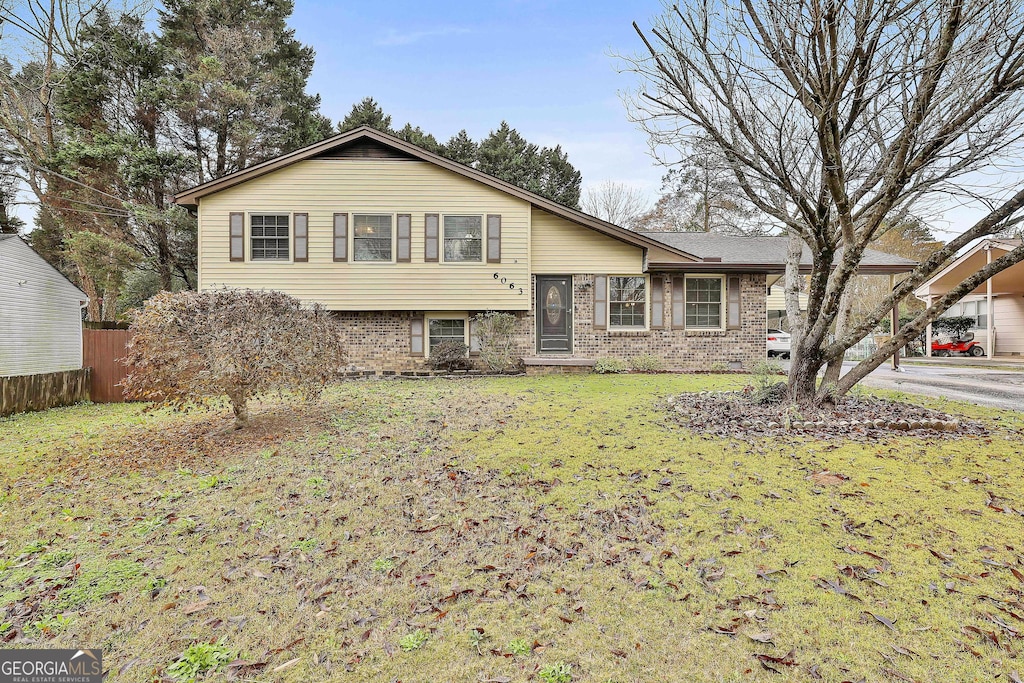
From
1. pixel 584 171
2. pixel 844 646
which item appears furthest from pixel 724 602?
pixel 584 171

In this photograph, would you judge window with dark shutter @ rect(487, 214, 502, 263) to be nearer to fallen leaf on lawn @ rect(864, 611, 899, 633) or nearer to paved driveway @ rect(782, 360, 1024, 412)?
paved driveway @ rect(782, 360, 1024, 412)

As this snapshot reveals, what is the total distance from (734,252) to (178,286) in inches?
1092

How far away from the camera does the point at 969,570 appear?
2.94m

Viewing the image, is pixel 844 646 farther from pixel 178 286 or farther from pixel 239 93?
pixel 178 286

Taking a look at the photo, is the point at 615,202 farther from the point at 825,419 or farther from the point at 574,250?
the point at 825,419

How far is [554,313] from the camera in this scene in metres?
13.9

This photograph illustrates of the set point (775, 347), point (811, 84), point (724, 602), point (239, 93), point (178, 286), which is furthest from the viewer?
point (178, 286)

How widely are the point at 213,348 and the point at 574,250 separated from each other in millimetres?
10138

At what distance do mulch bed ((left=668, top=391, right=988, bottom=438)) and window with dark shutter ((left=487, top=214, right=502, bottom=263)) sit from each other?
23.1ft

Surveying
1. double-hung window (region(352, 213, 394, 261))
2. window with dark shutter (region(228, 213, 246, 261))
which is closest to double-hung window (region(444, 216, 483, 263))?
double-hung window (region(352, 213, 394, 261))

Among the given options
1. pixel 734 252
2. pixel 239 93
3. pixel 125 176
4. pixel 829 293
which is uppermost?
pixel 239 93

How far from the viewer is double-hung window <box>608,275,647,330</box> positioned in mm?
13984

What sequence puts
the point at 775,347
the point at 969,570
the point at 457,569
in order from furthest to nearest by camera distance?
the point at 775,347 < the point at 457,569 < the point at 969,570

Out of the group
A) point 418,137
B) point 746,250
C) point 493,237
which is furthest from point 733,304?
point 418,137
